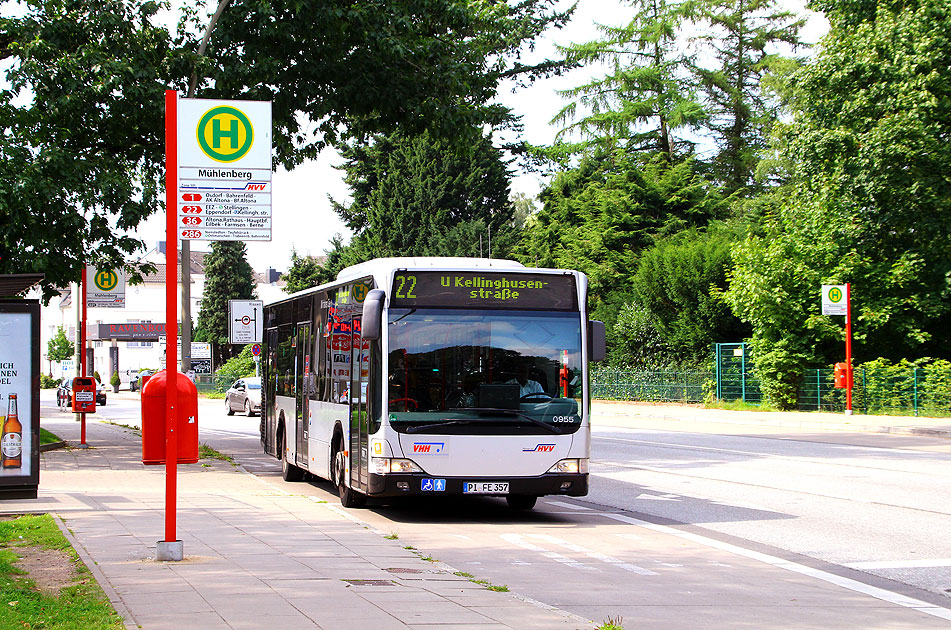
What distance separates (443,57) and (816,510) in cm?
1169

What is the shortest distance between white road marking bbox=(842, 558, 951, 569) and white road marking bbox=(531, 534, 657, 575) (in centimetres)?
194

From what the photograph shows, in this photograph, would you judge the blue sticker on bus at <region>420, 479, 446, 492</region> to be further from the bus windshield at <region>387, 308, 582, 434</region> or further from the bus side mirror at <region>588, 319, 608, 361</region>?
the bus side mirror at <region>588, 319, 608, 361</region>

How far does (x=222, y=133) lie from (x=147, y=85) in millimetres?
11127

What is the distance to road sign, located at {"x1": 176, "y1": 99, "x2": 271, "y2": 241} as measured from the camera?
363 inches

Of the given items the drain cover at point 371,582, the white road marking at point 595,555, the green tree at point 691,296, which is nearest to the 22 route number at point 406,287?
the white road marking at point 595,555

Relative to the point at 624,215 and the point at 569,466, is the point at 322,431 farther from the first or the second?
the point at 624,215

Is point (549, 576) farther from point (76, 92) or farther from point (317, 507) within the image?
point (76, 92)

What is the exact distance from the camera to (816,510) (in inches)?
539

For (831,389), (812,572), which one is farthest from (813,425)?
(812,572)

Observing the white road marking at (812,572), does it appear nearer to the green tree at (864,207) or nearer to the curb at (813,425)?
the curb at (813,425)

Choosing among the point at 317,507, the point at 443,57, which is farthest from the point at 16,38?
the point at 317,507

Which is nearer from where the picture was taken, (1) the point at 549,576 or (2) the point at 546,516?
(1) the point at 549,576

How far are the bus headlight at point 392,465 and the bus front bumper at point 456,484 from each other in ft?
0.14

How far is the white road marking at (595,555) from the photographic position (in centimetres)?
945
